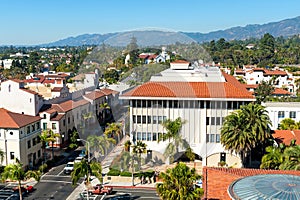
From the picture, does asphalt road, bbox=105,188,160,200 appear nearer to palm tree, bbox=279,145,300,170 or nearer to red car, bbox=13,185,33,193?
red car, bbox=13,185,33,193

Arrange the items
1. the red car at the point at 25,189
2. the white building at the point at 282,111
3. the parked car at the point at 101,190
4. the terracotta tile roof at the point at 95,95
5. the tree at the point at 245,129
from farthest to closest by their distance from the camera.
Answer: the white building at the point at 282,111, the terracotta tile roof at the point at 95,95, the tree at the point at 245,129, the red car at the point at 25,189, the parked car at the point at 101,190

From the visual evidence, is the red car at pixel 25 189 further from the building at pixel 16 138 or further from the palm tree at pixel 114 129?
Result: the palm tree at pixel 114 129

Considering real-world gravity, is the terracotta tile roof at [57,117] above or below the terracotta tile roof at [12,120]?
below

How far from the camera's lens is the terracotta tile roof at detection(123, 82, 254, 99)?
26486 mm

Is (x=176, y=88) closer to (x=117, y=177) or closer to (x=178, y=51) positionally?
(x=178, y=51)

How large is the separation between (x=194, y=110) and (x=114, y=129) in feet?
21.8

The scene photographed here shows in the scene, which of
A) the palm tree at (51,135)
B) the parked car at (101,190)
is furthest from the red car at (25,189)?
the palm tree at (51,135)

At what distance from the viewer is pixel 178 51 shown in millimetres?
21875

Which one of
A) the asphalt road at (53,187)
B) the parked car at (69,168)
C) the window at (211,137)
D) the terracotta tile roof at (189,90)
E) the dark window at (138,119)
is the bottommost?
the asphalt road at (53,187)

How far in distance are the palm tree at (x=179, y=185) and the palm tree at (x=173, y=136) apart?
969 cm

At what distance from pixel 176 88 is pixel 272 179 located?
11234mm

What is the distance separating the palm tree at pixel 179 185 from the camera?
17141 millimetres

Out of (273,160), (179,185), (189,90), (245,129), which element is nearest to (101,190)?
(189,90)

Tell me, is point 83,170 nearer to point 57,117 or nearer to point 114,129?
point 114,129
